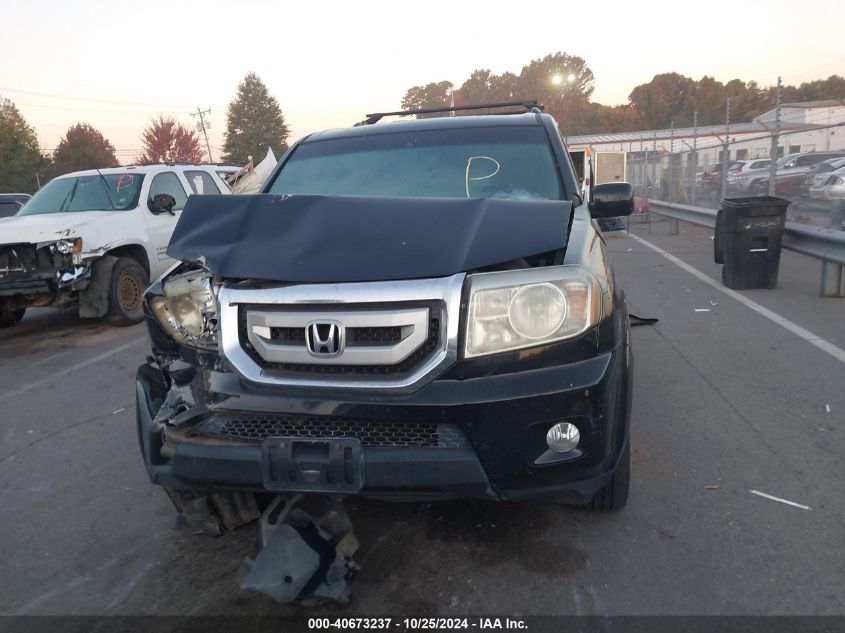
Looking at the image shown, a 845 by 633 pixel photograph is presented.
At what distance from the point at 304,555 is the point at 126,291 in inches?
265

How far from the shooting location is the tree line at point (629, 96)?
234 feet

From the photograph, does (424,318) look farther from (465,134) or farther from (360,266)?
(465,134)

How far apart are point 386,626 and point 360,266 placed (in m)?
1.30

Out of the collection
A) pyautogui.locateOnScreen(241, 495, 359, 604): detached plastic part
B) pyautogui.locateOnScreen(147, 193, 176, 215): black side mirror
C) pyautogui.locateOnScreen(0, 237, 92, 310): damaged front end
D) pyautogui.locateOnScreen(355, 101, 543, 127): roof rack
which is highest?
pyautogui.locateOnScreen(355, 101, 543, 127): roof rack

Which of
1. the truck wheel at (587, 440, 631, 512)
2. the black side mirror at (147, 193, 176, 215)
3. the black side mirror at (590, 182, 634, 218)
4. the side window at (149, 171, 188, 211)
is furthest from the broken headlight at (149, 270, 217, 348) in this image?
the side window at (149, 171, 188, 211)

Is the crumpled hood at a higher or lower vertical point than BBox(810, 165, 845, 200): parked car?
higher

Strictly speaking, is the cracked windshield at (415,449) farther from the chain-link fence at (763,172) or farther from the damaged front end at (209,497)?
the chain-link fence at (763,172)

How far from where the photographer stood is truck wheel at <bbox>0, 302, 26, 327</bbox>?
8.34 m

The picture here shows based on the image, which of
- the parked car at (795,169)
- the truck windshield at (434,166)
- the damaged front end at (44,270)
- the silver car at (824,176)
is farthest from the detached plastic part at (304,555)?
the parked car at (795,169)

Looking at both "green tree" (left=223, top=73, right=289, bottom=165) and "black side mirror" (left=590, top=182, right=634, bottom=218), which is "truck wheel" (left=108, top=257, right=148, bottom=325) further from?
"green tree" (left=223, top=73, right=289, bottom=165)

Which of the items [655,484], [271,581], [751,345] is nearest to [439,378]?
[271,581]

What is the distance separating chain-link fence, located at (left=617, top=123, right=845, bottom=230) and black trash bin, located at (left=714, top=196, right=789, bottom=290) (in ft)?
8.29

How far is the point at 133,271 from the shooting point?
8.35 meters

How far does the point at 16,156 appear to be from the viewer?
4850cm
